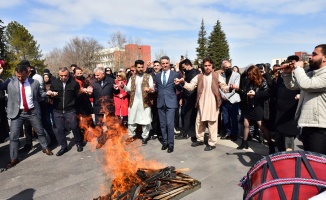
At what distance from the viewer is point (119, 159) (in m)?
4.25

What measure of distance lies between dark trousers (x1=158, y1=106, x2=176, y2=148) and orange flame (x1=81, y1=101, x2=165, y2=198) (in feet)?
2.43

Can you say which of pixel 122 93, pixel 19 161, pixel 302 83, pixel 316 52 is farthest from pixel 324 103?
pixel 19 161

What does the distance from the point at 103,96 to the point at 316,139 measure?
15.8 ft

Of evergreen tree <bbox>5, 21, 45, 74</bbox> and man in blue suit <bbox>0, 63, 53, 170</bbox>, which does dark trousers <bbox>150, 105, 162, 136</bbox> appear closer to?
man in blue suit <bbox>0, 63, 53, 170</bbox>

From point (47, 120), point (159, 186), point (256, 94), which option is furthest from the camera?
point (47, 120)

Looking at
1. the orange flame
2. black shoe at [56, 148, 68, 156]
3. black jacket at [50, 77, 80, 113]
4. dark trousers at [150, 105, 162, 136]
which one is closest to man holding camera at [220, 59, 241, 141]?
dark trousers at [150, 105, 162, 136]

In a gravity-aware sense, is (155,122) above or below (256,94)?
below

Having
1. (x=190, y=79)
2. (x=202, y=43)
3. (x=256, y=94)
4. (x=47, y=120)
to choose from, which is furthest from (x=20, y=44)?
(x=256, y=94)

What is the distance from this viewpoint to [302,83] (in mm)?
2934

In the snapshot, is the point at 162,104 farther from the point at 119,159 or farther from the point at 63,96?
the point at 63,96

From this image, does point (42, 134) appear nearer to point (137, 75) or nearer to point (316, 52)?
point (137, 75)

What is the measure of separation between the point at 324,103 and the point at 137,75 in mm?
4279

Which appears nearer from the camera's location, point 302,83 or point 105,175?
point 302,83

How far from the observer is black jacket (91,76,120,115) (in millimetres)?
6234
